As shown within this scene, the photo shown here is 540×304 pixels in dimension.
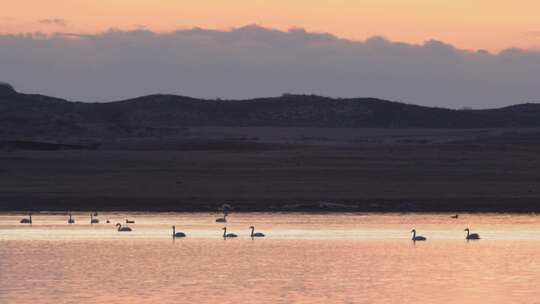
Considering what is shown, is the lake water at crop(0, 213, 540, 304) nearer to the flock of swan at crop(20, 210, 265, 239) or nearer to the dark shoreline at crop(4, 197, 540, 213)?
the flock of swan at crop(20, 210, 265, 239)

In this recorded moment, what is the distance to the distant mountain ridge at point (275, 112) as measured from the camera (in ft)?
361

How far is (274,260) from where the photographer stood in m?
26.7

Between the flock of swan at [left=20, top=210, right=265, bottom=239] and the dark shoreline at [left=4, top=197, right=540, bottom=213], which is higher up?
the dark shoreline at [left=4, top=197, right=540, bottom=213]

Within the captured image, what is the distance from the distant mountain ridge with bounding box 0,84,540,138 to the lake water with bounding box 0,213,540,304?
71563 mm

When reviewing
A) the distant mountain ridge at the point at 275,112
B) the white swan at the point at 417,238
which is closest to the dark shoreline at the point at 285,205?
the white swan at the point at 417,238

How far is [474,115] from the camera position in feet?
380

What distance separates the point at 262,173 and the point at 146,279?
2608 cm

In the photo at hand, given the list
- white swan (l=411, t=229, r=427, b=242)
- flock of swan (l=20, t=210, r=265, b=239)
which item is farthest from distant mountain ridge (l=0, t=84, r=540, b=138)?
white swan (l=411, t=229, r=427, b=242)

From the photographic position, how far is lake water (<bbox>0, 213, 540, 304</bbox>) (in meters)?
21.5

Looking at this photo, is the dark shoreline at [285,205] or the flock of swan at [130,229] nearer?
the flock of swan at [130,229]

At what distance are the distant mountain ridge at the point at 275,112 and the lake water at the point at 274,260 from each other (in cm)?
7156

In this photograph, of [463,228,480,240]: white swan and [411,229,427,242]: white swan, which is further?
[463,228,480,240]: white swan

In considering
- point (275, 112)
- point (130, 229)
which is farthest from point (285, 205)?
point (275, 112)

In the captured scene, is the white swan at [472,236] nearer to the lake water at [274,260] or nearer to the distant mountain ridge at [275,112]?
the lake water at [274,260]
